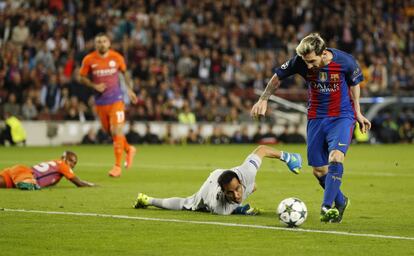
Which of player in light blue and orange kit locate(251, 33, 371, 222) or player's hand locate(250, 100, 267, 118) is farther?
player's hand locate(250, 100, 267, 118)

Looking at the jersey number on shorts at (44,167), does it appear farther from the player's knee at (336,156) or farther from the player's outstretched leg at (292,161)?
the player's knee at (336,156)

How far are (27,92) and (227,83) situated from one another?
335 inches

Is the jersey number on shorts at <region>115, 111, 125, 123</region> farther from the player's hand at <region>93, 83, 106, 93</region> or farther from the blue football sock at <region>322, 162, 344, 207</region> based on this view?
the blue football sock at <region>322, 162, 344, 207</region>

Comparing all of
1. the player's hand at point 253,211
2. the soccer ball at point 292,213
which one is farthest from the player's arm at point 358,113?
the player's hand at point 253,211

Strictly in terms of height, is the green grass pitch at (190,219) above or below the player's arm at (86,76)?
below

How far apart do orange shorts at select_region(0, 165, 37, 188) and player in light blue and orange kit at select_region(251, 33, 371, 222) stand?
16.9ft

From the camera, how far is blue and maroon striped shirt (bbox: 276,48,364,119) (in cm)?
1157

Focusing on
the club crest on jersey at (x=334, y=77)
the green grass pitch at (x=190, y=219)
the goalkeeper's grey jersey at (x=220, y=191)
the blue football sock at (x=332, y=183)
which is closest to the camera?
the green grass pitch at (x=190, y=219)

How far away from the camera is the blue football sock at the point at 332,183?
11.0m

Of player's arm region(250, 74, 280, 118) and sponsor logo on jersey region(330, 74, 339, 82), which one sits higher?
sponsor logo on jersey region(330, 74, 339, 82)

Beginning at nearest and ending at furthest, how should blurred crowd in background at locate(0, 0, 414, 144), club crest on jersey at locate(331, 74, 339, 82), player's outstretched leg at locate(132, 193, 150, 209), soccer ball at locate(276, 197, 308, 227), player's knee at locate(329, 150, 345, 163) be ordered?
soccer ball at locate(276, 197, 308, 227), player's knee at locate(329, 150, 345, 163), club crest on jersey at locate(331, 74, 339, 82), player's outstretched leg at locate(132, 193, 150, 209), blurred crowd in background at locate(0, 0, 414, 144)

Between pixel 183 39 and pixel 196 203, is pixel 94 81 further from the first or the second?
pixel 183 39

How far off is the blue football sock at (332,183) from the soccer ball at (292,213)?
0.51 m

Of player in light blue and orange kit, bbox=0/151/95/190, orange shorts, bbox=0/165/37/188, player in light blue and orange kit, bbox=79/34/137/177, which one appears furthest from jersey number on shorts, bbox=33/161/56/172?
player in light blue and orange kit, bbox=79/34/137/177
